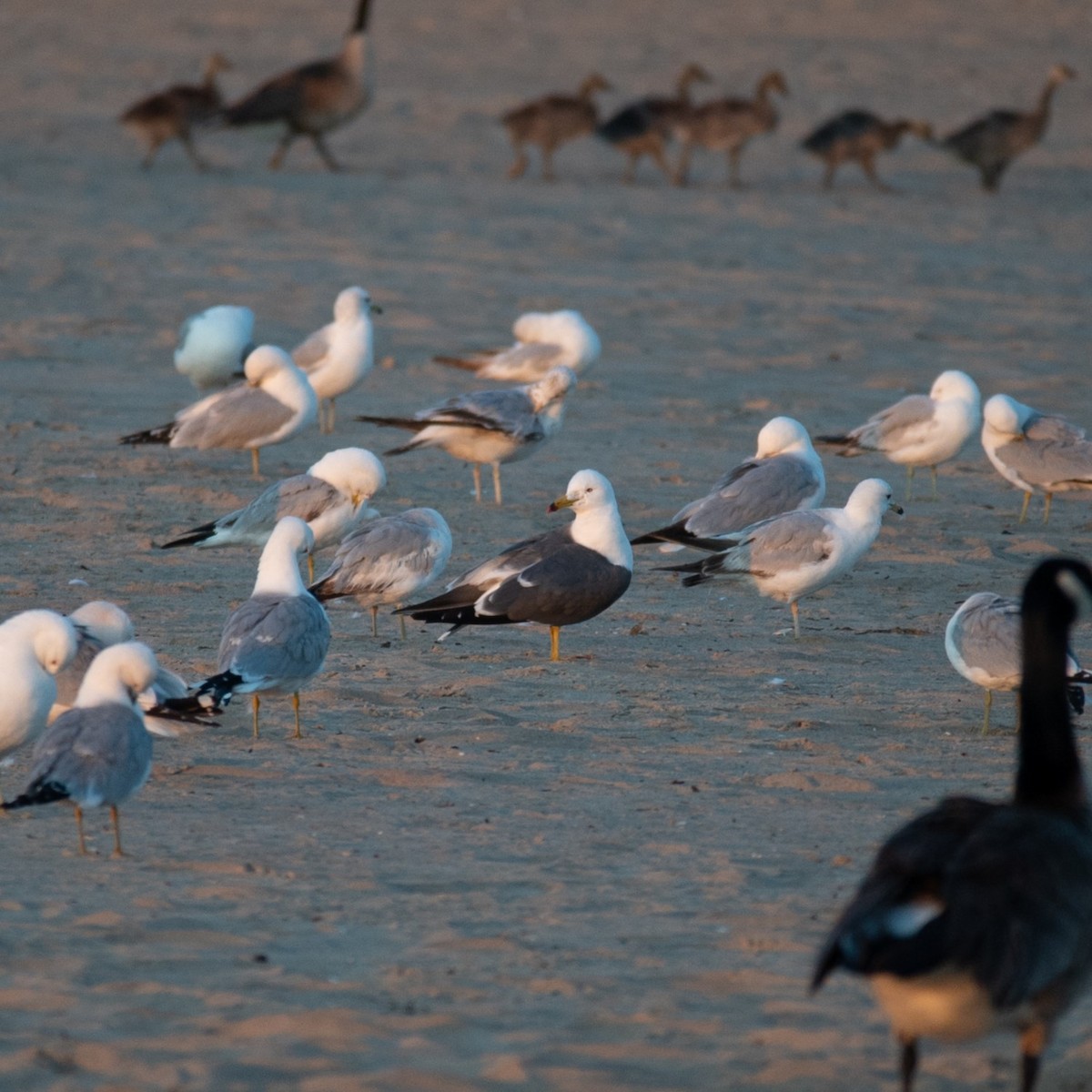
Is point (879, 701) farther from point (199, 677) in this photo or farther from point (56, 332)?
point (56, 332)

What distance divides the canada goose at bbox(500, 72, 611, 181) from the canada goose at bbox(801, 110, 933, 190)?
2.52 metres

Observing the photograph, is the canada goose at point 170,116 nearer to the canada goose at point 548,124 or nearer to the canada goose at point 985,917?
the canada goose at point 548,124

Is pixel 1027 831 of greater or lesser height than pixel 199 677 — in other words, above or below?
above

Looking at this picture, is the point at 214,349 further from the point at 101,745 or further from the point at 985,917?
the point at 985,917

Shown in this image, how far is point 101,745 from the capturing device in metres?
5.54

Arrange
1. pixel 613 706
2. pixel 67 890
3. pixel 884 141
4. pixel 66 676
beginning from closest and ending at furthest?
pixel 67 890
pixel 66 676
pixel 613 706
pixel 884 141

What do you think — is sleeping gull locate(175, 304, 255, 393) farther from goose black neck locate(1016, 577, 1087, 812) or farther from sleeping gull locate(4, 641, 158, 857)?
goose black neck locate(1016, 577, 1087, 812)

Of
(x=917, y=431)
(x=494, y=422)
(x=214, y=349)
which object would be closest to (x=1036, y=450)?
(x=917, y=431)

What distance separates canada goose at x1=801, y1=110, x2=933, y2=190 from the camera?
21.9 m

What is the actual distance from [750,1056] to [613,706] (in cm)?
287

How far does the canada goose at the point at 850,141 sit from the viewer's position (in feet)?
71.9

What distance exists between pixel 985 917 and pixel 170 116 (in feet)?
62.4

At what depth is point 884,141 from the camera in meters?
22.3

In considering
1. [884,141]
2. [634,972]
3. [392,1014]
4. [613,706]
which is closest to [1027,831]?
[634,972]
